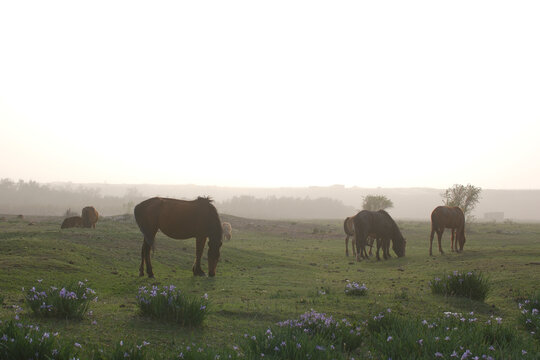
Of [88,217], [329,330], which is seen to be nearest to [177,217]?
[329,330]

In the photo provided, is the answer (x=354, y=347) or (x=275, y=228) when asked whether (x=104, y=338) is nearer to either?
(x=354, y=347)

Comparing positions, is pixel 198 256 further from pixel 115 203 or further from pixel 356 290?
pixel 115 203

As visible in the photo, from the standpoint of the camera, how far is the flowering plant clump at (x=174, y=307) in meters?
7.31

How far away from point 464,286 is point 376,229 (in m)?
11.8

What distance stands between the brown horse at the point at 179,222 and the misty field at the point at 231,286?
933mm

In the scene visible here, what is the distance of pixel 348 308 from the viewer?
9.72 meters

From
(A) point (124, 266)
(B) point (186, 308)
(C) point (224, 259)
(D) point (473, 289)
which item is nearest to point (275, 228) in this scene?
(C) point (224, 259)

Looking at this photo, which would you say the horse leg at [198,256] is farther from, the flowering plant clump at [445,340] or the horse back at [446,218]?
the horse back at [446,218]

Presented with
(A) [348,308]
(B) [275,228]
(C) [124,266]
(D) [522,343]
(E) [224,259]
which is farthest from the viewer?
(B) [275,228]

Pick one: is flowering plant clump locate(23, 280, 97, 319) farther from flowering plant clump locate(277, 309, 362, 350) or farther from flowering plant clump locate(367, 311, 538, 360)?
flowering plant clump locate(367, 311, 538, 360)

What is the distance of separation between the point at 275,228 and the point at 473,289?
39439 mm

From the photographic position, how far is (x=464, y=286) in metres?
10.9

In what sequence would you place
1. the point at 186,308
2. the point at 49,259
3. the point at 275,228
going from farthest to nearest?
Result: the point at 275,228, the point at 49,259, the point at 186,308

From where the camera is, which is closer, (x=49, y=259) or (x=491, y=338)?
(x=491, y=338)
